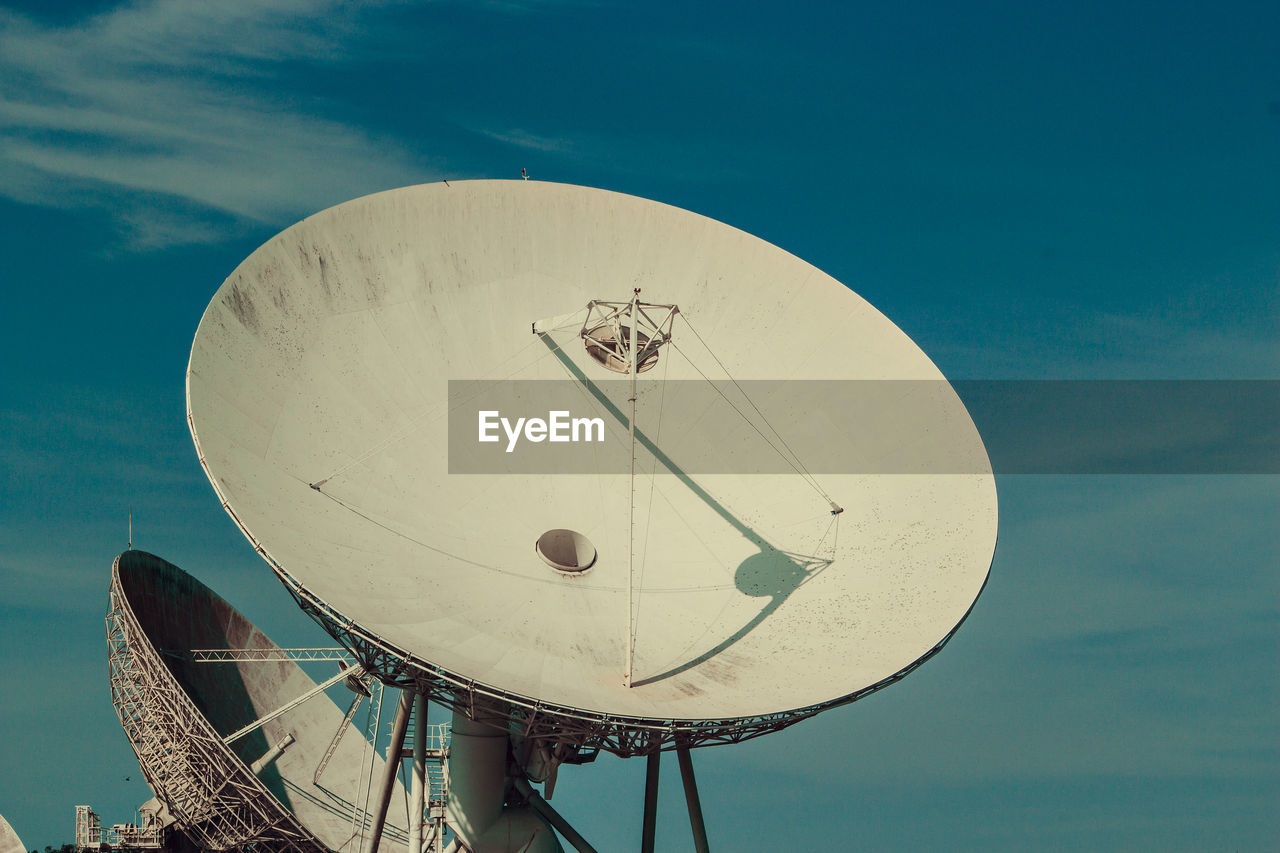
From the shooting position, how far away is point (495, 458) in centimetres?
3572

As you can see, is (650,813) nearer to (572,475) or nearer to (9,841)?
(572,475)

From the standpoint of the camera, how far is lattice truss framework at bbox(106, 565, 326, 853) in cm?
3997

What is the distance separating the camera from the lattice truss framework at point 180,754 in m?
40.0

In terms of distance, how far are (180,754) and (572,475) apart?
13877 mm

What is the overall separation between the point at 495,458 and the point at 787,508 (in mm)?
7082

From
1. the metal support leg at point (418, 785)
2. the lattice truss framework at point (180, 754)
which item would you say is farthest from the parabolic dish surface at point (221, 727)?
the metal support leg at point (418, 785)

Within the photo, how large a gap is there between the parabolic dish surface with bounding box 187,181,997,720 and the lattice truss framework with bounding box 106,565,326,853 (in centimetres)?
1122

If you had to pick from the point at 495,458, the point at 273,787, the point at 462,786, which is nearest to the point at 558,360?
the point at 495,458

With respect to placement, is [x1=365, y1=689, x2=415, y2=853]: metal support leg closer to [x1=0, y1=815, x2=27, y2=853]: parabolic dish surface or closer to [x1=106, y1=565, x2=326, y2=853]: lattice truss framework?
[x1=106, y1=565, x2=326, y2=853]: lattice truss framework

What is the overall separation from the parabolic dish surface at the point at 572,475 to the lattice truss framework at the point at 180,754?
36.8 ft

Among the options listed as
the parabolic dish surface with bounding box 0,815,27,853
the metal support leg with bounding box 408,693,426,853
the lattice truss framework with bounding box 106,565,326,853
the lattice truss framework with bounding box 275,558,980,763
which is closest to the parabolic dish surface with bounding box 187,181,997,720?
the lattice truss framework with bounding box 275,558,980,763

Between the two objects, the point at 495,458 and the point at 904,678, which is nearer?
→ the point at 904,678

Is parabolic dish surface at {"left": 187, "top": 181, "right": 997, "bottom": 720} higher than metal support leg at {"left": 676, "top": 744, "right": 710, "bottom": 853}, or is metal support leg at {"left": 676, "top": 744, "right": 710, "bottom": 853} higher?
parabolic dish surface at {"left": 187, "top": 181, "right": 997, "bottom": 720}

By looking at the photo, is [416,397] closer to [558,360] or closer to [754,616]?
[558,360]
